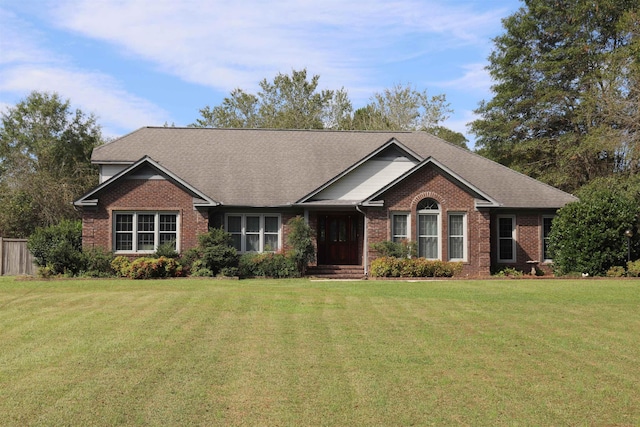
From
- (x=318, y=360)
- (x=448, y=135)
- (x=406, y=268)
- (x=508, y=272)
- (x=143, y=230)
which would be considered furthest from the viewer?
(x=448, y=135)

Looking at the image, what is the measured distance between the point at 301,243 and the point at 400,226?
3864 mm

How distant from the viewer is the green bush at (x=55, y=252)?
76.1ft

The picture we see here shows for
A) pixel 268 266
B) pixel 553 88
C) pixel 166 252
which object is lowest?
pixel 268 266

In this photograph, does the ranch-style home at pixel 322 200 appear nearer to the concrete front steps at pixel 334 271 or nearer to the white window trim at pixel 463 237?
the white window trim at pixel 463 237

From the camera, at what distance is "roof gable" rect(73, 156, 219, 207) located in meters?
24.2

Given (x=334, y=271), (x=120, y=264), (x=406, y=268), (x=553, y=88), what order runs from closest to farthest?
1. (x=406, y=268)
2. (x=120, y=264)
3. (x=334, y=271)
4. (x=553, y=88)

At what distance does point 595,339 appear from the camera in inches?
438

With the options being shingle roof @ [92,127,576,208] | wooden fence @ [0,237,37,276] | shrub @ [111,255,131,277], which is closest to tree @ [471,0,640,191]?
shingle roof @ [92,127,576,208]

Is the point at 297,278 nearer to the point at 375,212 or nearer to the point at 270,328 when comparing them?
the point at 375,212

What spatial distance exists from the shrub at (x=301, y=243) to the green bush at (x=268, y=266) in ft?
0.91

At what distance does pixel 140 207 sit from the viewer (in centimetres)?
2459

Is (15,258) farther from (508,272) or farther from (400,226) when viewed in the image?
(508,272)

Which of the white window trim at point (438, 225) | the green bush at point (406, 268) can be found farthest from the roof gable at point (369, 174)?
the green bush at point (406, 268)

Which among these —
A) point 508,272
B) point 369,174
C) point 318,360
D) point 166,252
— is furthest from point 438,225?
point 318,360
